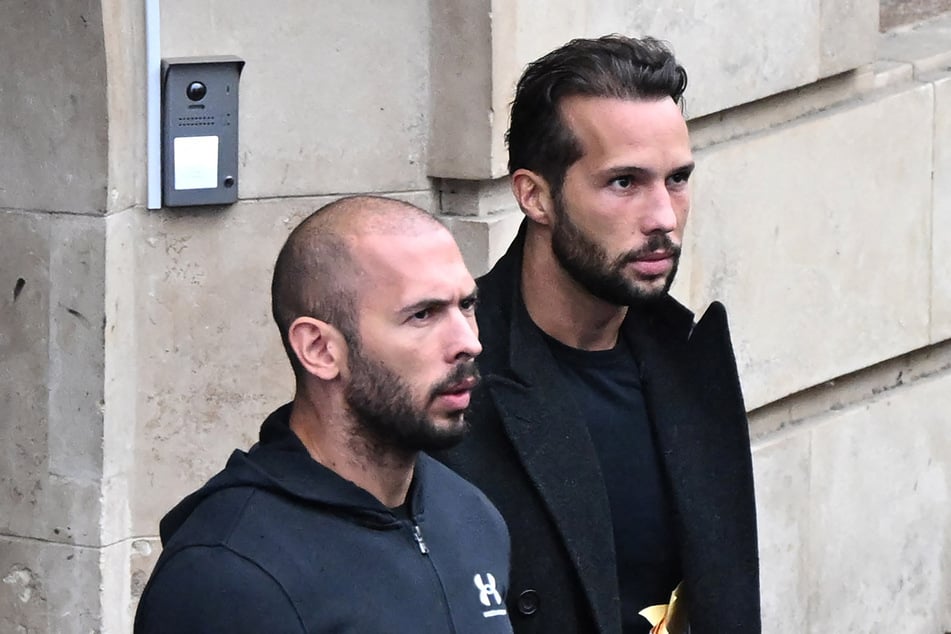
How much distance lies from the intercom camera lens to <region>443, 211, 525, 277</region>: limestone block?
0.74 meters

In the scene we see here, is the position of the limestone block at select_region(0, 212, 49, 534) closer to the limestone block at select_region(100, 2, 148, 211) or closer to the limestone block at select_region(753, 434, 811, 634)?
the limestone block at select_region(100, 2, 148, 211)

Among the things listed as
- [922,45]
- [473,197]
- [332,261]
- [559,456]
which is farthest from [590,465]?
[922,45]

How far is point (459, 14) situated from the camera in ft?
16.5

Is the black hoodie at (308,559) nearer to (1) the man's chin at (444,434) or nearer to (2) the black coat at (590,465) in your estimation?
(1) the man's chin at (444,434)

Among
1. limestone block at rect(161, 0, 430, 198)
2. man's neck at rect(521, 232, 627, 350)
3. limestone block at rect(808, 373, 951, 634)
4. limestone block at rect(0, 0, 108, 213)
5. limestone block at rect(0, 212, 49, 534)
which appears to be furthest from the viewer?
limestone block at rect(808, 373, 951, 634)

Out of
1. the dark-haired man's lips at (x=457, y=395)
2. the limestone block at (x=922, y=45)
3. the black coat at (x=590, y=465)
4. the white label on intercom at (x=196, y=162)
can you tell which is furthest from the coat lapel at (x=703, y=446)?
the limestone block at (x=922, y=45)

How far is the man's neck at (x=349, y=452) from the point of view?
3.12 m

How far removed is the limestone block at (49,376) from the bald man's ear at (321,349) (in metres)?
1.58

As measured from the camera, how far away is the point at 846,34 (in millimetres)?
6105

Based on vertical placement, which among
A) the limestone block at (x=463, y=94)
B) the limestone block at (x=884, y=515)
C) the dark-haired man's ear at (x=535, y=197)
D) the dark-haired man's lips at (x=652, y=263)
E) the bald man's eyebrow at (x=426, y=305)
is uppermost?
the limestone block at (x=463, y=94)

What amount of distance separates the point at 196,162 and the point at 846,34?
7.53 ft

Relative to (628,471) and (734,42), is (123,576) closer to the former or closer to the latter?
(628,471)

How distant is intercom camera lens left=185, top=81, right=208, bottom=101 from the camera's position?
4656mm

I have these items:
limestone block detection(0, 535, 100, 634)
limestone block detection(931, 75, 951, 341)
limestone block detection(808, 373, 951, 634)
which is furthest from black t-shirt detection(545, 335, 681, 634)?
limestone block detection(931, 75, 951, 341)
